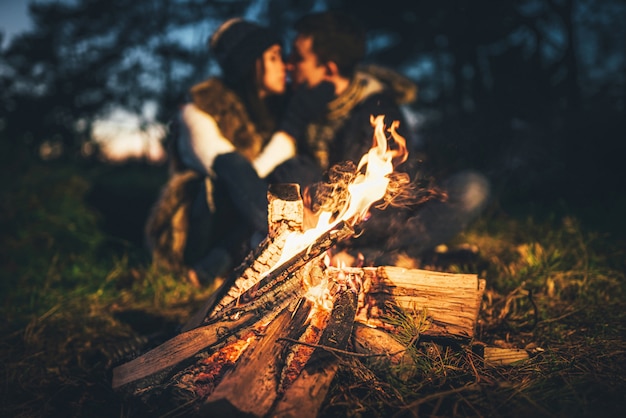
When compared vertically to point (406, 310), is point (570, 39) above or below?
above

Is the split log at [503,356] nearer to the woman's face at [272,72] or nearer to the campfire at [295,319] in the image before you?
the campfire at [295,319]

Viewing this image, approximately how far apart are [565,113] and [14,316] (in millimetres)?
6152

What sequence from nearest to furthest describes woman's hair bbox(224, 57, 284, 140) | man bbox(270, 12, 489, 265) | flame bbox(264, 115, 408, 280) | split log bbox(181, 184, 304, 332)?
split log bbox(181, 184, 304, 332)
flame bbox(264, 115, 408, 280)
man bbox(270, 12, 489, 265)
woman's hair bbox(224, 57, 284, 140)

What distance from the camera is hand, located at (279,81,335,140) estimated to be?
10.7 ft

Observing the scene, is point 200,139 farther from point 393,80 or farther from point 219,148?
point 393,80

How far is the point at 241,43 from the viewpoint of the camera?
3.21 m

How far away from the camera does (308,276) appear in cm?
183

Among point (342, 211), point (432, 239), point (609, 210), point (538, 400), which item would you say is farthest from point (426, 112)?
point (538, 400)

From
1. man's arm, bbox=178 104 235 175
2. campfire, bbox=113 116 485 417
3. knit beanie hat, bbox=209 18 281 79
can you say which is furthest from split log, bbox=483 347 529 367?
knit beanie hat, bbox=209 18 281 79

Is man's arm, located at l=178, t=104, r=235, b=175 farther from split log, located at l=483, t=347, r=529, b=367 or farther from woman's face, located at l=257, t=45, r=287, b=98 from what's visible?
split log, located at l=483, t=347, r=529, b=367

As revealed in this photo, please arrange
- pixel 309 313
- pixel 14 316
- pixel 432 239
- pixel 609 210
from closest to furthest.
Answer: pixel 309 313 → pixel 14 316 → pixel 432 239 → pixel 609 210

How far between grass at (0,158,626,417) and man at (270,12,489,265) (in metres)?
0.45

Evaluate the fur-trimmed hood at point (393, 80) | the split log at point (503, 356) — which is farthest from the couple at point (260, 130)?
the split log at point (503, 356)

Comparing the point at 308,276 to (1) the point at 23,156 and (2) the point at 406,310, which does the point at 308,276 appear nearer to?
(2) the point at 406,310
